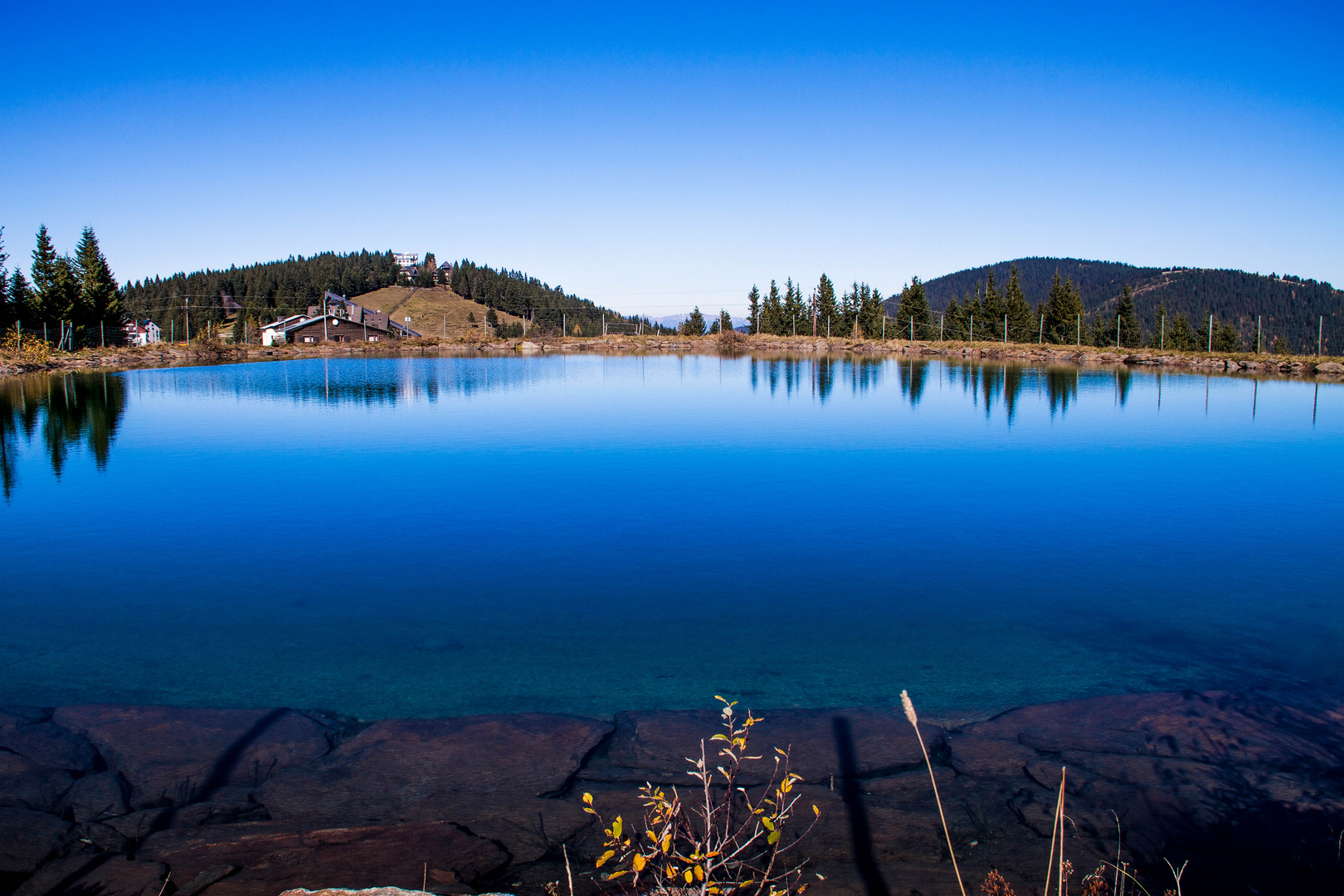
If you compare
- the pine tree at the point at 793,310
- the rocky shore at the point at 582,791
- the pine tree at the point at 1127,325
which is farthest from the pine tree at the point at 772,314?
the rocky shore at the point at 582,791

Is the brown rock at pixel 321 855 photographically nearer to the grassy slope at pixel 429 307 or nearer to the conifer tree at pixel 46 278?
the conifer tree at pixel 46 278

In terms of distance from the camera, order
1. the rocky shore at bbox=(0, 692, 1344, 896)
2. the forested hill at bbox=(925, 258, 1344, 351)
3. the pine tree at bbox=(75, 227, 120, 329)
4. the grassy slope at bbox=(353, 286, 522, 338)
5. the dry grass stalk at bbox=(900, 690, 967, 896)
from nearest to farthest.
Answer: the dry grass stalk at bbox=(900, 690, 967, 896) → the rocky shore at bbox=(0, 692, 1344, 896) → the pine tree at bbox=(75, 227, 120, 329) → the grassy slope at bbox=(353, 286, 522, 338) → the forested hill at bbox=(925, 258, 1344, 351)

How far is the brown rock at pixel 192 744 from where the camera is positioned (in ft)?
13.0

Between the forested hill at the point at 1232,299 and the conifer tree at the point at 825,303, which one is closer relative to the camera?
the conifer tree at the point at 825,303

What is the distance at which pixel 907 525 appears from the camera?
8.69 metres

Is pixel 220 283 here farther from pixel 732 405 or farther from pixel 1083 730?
pixel 1083 730

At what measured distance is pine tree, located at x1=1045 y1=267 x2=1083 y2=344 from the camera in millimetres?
58375

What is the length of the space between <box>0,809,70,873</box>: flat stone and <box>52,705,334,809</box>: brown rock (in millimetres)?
320

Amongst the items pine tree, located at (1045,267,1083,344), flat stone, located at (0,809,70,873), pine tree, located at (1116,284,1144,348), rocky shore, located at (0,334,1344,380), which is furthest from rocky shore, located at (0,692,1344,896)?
pine tree, located at (1116,284,1144,348)

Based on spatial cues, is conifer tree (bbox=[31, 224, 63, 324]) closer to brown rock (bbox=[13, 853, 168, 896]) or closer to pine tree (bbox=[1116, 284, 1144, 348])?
brown rock (bbox=[13, 853, 168, 896])

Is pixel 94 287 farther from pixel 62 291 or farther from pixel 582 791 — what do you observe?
pixel 582 791

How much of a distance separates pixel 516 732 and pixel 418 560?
334 cm

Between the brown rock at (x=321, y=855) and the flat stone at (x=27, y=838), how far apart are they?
385mm

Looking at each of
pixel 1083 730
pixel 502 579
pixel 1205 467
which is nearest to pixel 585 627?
pixel 502 579
